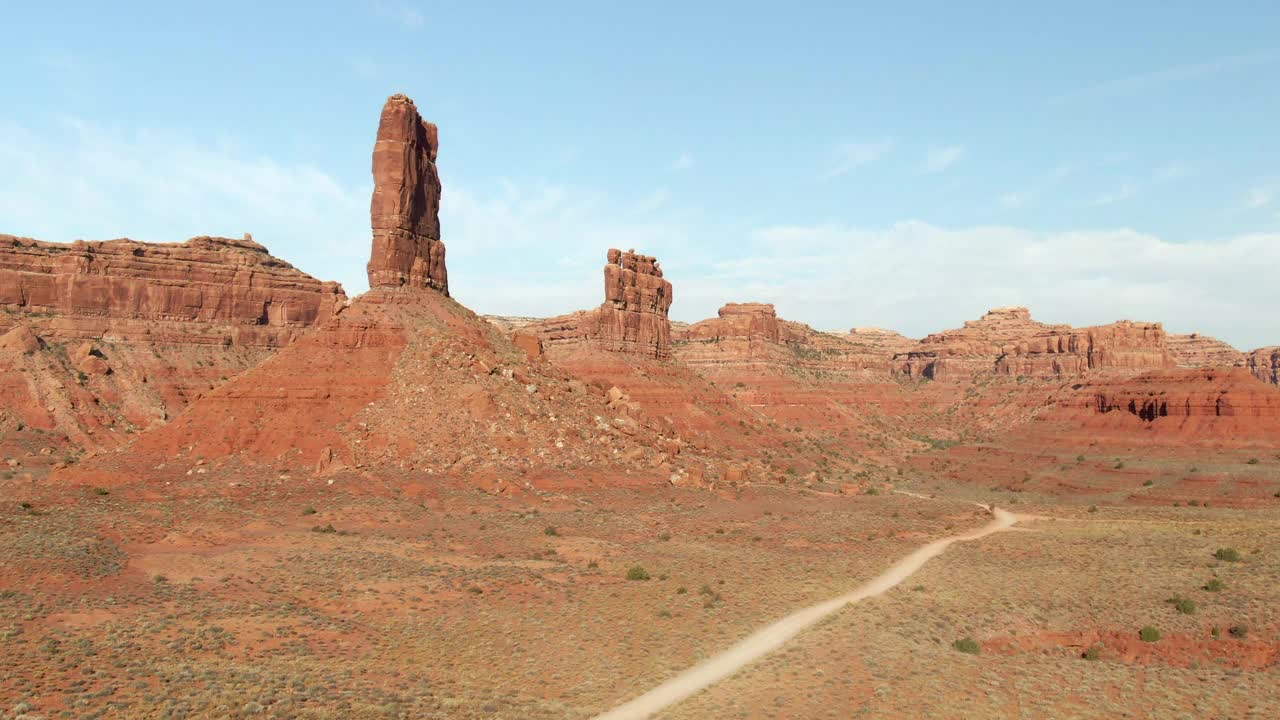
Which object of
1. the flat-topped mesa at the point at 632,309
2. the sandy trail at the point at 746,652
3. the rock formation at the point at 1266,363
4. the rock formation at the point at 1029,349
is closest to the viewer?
the sandy trail at the point at 746,652

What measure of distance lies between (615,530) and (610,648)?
17.3m

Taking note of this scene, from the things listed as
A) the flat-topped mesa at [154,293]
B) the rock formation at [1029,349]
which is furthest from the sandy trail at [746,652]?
the rock formation at [1029,349]

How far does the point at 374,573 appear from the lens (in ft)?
99.8

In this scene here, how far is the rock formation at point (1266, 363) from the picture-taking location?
15950cm

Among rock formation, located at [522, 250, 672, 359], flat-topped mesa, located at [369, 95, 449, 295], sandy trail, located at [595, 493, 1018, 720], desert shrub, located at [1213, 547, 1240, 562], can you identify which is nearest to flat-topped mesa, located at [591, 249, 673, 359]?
rock formation, located at [522, 250, 672, 359]

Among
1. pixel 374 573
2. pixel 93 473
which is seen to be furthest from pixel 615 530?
pixel 93 473

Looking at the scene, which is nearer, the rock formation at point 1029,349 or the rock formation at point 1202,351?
the rock formation at point 1029,349

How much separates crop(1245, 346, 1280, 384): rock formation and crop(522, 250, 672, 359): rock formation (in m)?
132

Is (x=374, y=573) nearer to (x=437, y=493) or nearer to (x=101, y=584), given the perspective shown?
(x=101, y=584)

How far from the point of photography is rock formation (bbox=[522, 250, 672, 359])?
Answer: 82875 mm

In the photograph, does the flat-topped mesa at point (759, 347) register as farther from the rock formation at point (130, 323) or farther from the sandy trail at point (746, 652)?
the sandy trail at point (746, 652)

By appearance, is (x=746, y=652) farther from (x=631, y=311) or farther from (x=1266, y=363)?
(x=1266, y=363)

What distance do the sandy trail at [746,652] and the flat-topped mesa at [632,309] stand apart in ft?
161

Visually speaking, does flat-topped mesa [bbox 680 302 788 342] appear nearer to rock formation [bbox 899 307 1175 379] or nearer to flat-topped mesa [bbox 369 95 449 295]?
rock formation [bbox 899 307 1175 379]
